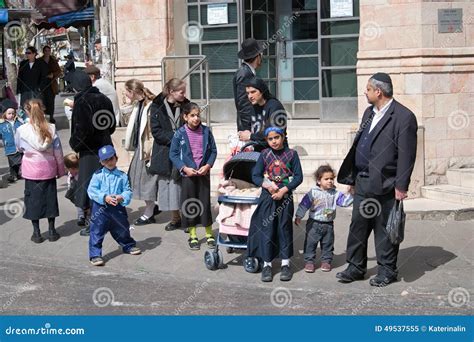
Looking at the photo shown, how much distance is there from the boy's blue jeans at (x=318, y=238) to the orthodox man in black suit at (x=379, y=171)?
1.22ft

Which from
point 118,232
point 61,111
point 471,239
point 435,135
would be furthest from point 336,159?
point 61,111

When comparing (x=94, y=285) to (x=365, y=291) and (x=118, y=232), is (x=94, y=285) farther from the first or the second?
(x=365, y=291)

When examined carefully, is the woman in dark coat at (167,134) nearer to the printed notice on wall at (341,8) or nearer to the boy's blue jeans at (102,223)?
the boy's blue jeans at (102,223)

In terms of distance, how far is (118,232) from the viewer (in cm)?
962

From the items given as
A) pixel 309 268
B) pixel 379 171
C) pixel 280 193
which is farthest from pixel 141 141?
pixel 379 171

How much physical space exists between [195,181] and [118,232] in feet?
3.20

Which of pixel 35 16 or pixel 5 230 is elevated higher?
pixel 35 16

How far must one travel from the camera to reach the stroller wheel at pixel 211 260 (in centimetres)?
899

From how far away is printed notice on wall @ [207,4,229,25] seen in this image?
14594 mm

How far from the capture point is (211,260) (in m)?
8.99

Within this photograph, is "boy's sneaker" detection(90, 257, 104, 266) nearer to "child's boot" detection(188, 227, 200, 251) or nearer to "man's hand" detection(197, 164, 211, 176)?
"child's boot" detection(188, 227, 200, 251)

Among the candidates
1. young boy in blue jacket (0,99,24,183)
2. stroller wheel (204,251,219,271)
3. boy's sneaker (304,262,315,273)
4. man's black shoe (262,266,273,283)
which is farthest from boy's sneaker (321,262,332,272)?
young boy in blue jacket (0,99,24,183)

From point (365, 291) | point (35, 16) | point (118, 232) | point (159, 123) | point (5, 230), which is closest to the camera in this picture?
point (365, 291)

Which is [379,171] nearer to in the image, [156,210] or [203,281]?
[203,281]
